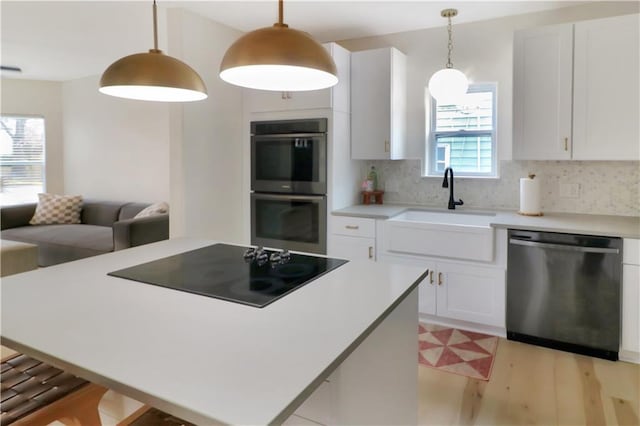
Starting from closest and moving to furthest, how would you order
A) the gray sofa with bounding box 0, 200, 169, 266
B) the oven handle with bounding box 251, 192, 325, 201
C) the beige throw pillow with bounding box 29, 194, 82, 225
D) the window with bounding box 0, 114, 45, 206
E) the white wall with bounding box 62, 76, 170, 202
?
the oven handle with bounding box 251, 192, 325, 201 < the gray sofa with bounding box 0, 200, 169, 266 < the white wall with bounding box 62, 76, 170, 202 < the beige throw pillow with bounding box 29, 194, 82, 225 < the window with bounding box 0, 114, 45, 206

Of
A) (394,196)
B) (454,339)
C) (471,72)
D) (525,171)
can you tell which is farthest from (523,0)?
(454,339)

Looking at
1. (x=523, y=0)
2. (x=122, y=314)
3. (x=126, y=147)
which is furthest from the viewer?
(x=126, y=147)

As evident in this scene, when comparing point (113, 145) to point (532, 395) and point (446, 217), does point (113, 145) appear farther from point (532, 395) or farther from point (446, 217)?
point (532, 395)

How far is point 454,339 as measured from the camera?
303 centimetres

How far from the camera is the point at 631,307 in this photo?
2.56m

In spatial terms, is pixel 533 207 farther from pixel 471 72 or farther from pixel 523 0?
pixel 523 0

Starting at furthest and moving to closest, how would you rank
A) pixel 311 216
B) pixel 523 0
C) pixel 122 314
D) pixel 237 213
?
pixel 237 213
pixel 311 216
pixel 523 0
pixel 122 314

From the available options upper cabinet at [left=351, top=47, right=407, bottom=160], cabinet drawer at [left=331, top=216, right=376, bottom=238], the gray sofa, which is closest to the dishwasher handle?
cabinet drawer at [left=331, top=216, right=376, bottom=238]

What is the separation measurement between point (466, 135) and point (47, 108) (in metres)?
5.81

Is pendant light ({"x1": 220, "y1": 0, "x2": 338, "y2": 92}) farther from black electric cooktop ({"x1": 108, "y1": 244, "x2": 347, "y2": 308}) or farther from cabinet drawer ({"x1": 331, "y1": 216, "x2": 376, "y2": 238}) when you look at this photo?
cabinet drawer ({"x1": 331, "y1": 216, "x2": 376, "y2": 238})

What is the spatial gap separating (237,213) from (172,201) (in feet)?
2.17

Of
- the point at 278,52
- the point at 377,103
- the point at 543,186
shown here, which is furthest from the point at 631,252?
the point at 278,52

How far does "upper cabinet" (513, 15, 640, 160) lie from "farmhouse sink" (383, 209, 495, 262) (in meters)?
0.65

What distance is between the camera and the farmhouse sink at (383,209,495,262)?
2.96 meters
